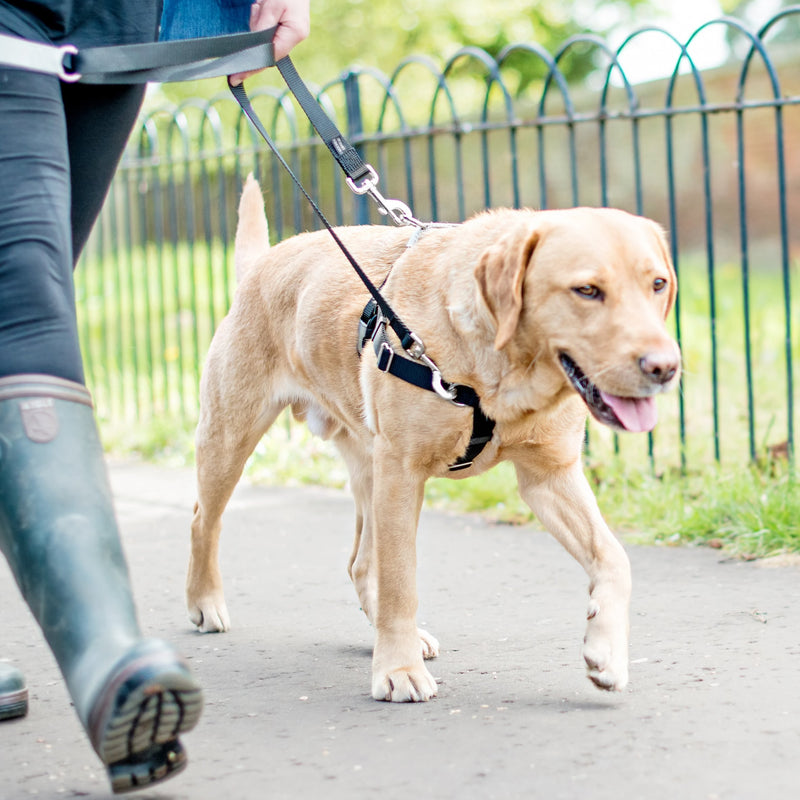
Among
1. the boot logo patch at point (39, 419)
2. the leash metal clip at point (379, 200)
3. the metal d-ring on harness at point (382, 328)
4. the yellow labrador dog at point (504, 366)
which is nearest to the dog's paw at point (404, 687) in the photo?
the yellow labrador dog at point (504, 366)

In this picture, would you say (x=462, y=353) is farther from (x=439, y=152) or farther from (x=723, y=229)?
(x=439, y=152)

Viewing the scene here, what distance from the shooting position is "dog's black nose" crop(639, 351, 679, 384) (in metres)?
2.67

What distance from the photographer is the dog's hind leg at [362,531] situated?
147 inches

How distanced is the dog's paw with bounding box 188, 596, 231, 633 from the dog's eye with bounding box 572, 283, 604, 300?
168cm

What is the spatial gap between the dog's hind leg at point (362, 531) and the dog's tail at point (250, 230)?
0.77 m

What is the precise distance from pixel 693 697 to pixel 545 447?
29.3 inches

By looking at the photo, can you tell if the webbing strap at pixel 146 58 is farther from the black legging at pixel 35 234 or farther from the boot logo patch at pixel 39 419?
the boot logo patch at pixel 39 419

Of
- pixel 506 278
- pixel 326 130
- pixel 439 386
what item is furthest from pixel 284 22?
pixel 439 386

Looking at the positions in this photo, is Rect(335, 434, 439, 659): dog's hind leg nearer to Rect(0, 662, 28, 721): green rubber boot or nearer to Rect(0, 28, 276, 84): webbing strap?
Rect(0, 662, 28, 721): green rubber boot

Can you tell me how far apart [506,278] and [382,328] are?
422 mm

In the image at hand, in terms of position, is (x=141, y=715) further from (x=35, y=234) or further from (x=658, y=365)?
(x=658, y=365)

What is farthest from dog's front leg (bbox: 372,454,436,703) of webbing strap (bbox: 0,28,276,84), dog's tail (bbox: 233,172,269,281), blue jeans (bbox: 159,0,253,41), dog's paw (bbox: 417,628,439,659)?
dog's tail (bbox: 233,172,269,281)

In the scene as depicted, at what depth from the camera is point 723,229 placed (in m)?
15.4

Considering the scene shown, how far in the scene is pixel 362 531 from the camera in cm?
386
